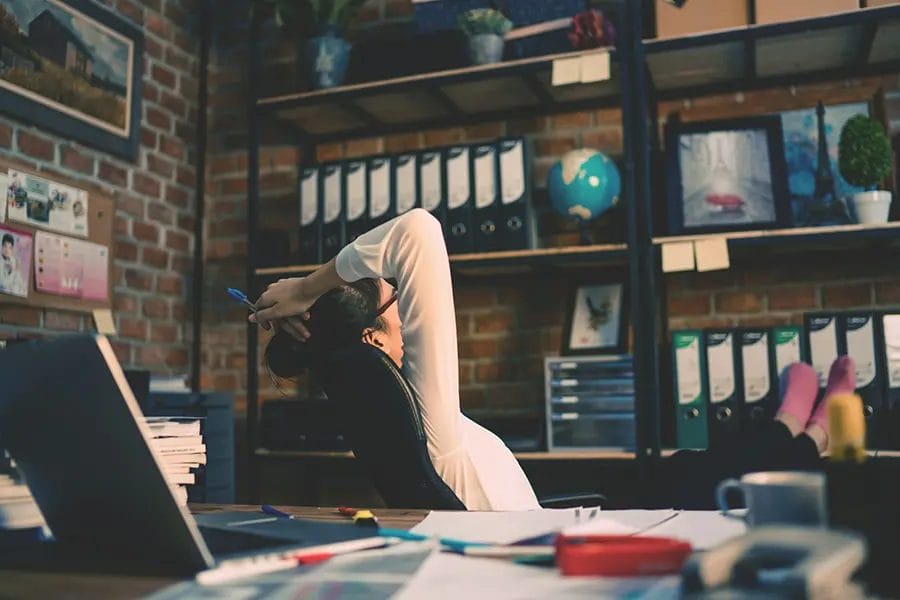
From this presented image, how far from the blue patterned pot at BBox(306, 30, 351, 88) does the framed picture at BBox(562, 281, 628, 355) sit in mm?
1007

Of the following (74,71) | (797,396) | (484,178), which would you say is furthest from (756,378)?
(74,71)

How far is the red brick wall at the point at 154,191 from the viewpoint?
2.60m

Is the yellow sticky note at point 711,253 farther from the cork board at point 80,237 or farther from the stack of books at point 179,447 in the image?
the cork board at point 80,237

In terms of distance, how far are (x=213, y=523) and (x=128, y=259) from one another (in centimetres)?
194

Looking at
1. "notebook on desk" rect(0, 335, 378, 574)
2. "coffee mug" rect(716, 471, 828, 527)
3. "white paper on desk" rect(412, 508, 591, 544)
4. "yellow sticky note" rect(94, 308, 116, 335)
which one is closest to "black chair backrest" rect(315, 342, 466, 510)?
Result: "white paper on desk" rect(412, 508, 591, 544)

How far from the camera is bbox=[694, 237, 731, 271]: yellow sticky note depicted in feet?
7.30

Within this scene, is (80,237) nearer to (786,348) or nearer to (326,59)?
(326,59)

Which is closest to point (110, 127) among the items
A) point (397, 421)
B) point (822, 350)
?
point (397, 421)

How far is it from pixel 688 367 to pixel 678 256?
297mm

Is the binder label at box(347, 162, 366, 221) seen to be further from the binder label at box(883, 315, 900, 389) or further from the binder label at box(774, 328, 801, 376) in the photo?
the binder label at box(883, 315, 900, 389)

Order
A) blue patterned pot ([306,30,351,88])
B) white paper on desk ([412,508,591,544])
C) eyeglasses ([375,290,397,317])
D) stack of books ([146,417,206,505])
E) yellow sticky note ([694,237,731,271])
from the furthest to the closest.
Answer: blue patterned pot ([306,30,351,88])
yellow sticky note ([694,237,731,271])
eyeglasses ([375,290,397,317])
stack of books ([146,417,206,505])
white paper on desk ([412,508,591,544])

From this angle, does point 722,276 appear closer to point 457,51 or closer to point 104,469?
point 457,51

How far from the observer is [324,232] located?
2660mm

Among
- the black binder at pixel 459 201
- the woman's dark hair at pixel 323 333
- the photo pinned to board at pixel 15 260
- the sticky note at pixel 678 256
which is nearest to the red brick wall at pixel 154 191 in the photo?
the photo pinned to board at pixel 15 260
